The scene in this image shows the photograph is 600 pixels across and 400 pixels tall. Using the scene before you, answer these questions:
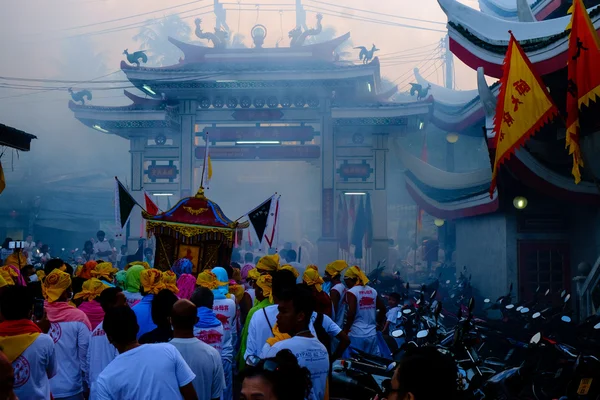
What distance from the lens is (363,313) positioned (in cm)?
812

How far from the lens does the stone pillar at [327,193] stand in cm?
2203

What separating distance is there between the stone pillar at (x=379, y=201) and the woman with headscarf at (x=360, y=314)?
14.1 m

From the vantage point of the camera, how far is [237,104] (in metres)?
23.5

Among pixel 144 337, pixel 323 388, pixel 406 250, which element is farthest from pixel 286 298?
pixel 406 250

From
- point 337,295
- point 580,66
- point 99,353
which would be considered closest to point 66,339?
point 99,353

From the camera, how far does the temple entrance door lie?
13.0m

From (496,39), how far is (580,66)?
3.47 m

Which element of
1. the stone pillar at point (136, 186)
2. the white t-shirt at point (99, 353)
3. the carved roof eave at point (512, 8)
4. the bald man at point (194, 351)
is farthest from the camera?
the stone pillar at point (136, 186)

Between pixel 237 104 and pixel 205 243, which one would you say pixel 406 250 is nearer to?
pixel 237 104

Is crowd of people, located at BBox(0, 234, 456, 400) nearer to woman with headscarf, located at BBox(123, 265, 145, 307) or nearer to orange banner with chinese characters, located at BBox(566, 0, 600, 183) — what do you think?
woman with headscarf, located at BBox(123, 265, 145, 307)

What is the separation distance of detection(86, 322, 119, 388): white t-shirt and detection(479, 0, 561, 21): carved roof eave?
11.8 meters

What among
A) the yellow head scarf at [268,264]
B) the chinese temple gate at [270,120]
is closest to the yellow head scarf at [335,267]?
the yellow head scarf at [268,264]

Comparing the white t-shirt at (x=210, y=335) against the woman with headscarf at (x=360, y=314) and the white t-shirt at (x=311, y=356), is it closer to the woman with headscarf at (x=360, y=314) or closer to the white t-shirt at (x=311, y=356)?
the white t-shirt at (x=311, y=356)

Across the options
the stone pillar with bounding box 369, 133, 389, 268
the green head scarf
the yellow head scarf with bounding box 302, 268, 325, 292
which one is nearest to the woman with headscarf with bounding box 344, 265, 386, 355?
the yellow head scarf with bounding box 302, 268, 325, 292
